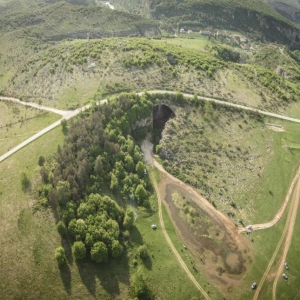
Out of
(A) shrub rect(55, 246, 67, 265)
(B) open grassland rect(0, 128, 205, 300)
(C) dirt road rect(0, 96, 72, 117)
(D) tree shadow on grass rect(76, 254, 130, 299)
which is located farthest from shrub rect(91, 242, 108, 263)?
(C) dirt road rect(0, 96, 72, 117)

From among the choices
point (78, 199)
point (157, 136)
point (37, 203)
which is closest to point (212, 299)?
point (78, 199)

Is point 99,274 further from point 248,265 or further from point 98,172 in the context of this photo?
point 248,265

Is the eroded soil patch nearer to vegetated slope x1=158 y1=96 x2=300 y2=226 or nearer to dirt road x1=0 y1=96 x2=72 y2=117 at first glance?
vegetated slope x1=158 y1=96 x2=300 y2=226

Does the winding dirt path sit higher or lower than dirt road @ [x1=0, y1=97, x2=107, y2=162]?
lower

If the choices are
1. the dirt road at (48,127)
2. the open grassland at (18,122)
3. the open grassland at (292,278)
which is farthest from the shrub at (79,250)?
the open grassland at (292,278)

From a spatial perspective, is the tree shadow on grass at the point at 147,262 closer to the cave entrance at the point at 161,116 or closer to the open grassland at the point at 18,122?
the cave entrance at the point at 161,116

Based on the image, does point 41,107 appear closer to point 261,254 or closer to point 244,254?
point 244,254

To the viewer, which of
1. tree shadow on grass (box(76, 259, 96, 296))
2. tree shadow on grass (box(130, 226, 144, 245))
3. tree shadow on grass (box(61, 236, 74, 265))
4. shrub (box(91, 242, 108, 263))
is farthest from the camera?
tree shadow on grass (box(130, 226, 144, 245))
